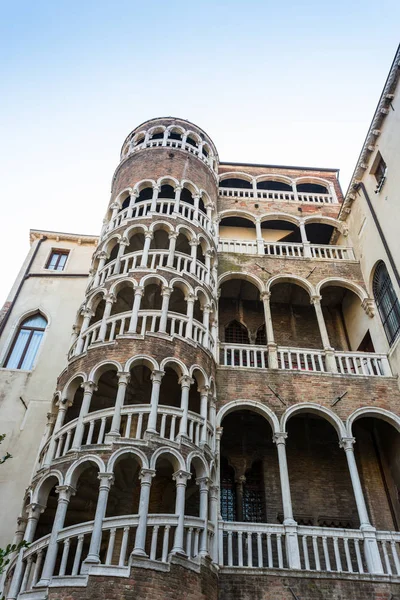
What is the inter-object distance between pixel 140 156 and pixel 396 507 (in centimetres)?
1630

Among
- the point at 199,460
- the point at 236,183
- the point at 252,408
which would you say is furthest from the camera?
the point at 236,183

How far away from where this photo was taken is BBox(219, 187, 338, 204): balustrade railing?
75.1ft

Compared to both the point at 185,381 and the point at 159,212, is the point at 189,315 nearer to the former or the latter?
the point at 185,381

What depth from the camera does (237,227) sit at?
22656 mm

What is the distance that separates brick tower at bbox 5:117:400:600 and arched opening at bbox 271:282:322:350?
0.20 ft

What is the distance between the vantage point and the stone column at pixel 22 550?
9826mm

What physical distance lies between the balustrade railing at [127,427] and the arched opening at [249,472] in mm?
3440

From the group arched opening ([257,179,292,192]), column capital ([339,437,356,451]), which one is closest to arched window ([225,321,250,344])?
column capital ([339,437,356,451])

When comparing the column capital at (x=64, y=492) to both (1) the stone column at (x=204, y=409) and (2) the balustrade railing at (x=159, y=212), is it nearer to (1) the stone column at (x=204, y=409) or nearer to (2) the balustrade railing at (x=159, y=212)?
(1) the stone column at (x=204, y=409)

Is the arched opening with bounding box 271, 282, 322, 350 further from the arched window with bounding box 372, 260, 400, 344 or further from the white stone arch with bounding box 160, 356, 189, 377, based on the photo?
the white stone arch with bounding box 160, 356, 189, 377

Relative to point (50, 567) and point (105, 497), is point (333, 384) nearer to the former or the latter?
point (105, 497)

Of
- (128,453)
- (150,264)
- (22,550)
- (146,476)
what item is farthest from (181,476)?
(150,264)

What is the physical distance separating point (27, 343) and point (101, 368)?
6.72 meters

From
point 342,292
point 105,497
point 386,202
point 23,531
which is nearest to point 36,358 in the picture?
point 23,531
